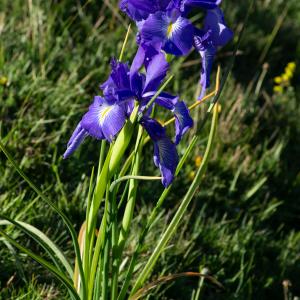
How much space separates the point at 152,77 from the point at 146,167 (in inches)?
55.5

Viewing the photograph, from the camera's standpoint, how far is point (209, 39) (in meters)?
1.54

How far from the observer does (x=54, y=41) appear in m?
3.31

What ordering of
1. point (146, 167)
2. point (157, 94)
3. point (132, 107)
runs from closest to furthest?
point (157, 94), point (132, 107), point (146, 167)

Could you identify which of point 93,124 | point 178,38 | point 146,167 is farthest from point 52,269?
point 146,167

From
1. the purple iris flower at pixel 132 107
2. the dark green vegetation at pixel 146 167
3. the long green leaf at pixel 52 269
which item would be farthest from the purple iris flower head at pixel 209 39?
the dark green vegetation at pixel 146 167

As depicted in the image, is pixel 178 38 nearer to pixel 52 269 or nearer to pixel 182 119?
pixel 182 119

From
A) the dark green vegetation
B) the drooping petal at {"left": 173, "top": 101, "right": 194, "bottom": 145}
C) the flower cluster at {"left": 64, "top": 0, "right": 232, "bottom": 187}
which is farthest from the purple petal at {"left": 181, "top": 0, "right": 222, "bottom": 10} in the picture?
the dark green vegetation

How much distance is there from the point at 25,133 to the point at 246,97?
153cm

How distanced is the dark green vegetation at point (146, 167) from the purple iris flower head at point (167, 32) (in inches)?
37.5

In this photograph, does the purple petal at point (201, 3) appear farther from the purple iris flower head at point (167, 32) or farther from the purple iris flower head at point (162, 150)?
the purple iris flower head at point (162, 150)

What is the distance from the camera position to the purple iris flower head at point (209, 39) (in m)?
1.53

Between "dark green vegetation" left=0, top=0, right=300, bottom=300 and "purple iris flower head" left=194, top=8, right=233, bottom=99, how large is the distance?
36.7 inches

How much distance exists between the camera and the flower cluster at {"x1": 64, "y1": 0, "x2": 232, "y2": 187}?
4.75 feet

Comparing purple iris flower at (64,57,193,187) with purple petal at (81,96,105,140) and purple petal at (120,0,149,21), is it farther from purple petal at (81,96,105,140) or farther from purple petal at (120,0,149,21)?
purple petal at (120,0,149,21)
